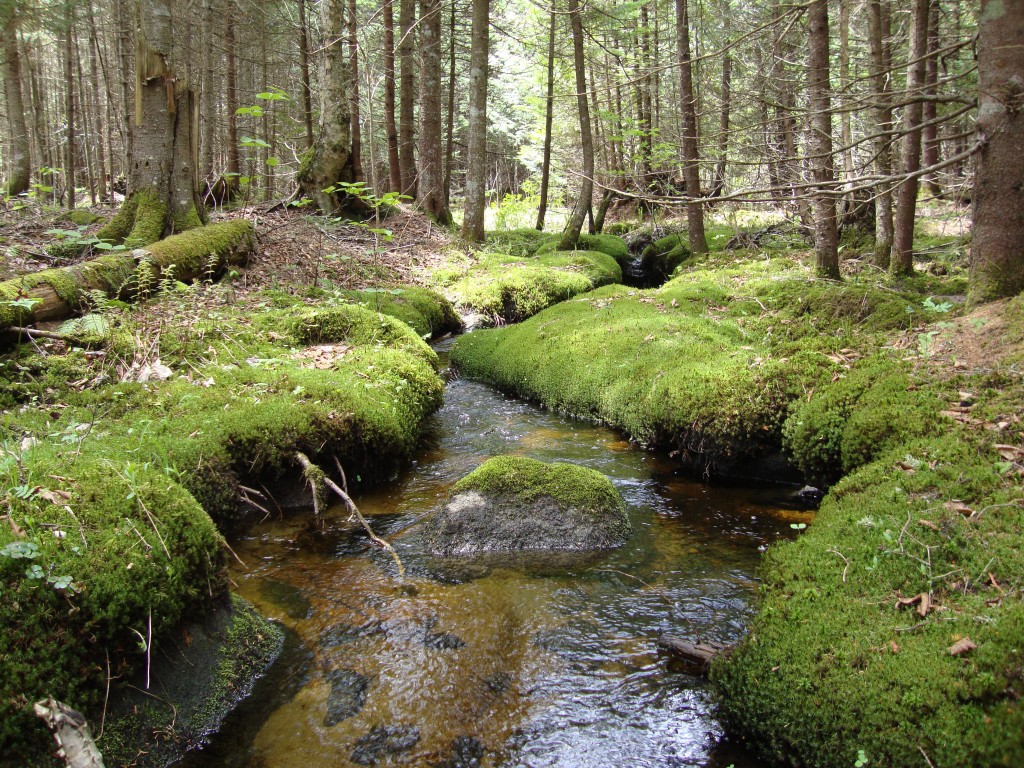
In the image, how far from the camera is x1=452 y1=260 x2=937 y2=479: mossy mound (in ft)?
17.9

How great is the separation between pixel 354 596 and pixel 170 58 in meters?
7.02

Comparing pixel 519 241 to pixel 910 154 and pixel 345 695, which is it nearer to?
pixel 910 154

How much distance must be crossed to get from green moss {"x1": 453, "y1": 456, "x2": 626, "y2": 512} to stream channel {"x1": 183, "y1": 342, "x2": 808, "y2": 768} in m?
0.43

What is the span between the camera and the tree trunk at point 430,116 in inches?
583

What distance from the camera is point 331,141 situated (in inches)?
462

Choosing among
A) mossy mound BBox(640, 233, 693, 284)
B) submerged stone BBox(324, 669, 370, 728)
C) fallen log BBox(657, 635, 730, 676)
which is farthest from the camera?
mossy mound BBox(640, 233, 693, 284)

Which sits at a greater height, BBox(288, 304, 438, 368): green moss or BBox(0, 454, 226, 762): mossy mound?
BBox(288, 304, 438, 368): green moss

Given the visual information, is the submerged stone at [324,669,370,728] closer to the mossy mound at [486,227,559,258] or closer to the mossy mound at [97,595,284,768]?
the mossy mound at [97,595,284,768]

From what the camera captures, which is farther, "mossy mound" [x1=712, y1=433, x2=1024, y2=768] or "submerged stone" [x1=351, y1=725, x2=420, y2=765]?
"submerged stone" [x1=351, y1=725, x2=420, y2=765]

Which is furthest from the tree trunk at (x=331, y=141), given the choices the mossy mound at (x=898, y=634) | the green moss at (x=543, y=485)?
the mossy mound at (x=898, y=634)

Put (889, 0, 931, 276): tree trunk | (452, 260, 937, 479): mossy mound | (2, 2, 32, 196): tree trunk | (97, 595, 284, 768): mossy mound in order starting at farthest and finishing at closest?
(2, 2, 32, 196): tree trunk
(889, 0, 931, 276): tree trunk
(452, 260, 937, 479): mossy mound
(97, 595, 284, 768): mossy mound

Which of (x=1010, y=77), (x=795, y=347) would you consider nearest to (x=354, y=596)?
(x=795, y=347)

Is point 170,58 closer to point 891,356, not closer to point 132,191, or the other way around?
point 132,191

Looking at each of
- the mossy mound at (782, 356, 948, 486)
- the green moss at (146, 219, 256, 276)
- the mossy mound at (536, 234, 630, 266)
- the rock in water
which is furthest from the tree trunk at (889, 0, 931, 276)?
the green moss at (146, 219, 256, 276)
